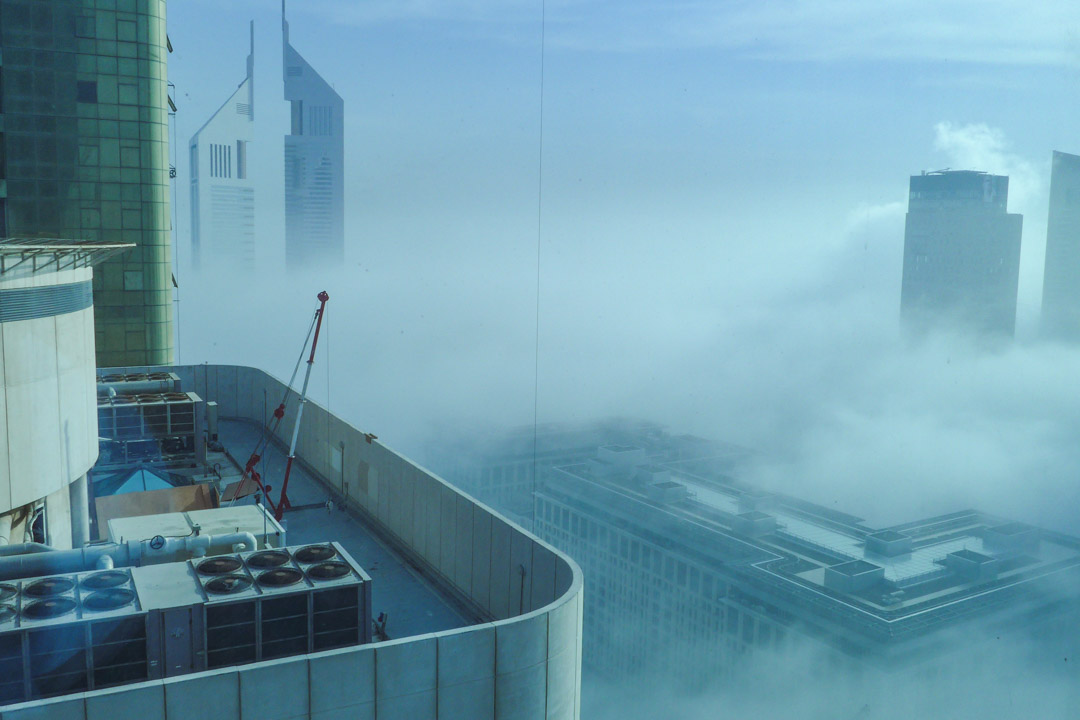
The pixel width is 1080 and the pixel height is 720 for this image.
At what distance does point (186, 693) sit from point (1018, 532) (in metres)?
63.0

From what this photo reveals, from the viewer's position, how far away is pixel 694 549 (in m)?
61.1


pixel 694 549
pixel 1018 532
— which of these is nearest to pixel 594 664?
pixel 694 549

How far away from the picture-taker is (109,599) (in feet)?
18.8

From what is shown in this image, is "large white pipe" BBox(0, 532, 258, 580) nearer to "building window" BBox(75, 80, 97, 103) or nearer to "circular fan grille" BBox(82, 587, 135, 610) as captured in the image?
"circular fan grille" BBox(82, 587, 135, 610)

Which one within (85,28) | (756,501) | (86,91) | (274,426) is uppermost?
(85,28)

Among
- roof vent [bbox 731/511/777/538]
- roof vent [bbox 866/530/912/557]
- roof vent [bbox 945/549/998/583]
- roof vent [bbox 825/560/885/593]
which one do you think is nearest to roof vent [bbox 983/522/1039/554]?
roof vent [bbox 945/549/998/583]

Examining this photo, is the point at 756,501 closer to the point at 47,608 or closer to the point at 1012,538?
the point at 1012,538

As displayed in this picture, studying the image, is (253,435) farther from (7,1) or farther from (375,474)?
(7,1)

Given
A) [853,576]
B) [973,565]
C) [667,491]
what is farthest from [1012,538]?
[667,491]

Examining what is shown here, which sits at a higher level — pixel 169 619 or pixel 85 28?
pixel 85 28

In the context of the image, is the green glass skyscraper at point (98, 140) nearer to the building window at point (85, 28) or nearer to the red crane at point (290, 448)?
the building window at point (85, 28)

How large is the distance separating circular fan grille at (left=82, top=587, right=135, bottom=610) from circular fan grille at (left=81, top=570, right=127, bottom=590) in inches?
4.5

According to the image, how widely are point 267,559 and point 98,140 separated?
20270mm

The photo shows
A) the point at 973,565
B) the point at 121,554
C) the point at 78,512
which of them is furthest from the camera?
the point at 973,565
